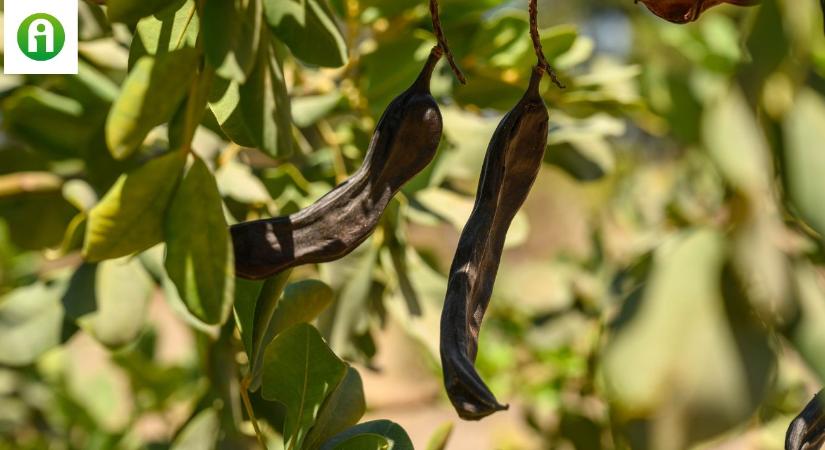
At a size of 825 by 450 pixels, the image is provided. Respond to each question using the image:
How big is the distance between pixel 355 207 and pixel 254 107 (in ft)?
0.25

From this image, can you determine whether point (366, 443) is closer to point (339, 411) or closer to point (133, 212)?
point (339, 411)

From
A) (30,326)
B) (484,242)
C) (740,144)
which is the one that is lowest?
(30,326)

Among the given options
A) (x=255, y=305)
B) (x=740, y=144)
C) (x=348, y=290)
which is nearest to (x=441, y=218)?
(x=348, y=290)

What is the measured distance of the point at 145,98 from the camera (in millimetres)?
511

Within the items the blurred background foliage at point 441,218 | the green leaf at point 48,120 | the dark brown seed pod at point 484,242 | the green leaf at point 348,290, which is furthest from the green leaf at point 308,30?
the green leaf at point 48,120

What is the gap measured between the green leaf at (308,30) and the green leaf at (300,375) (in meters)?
0.15

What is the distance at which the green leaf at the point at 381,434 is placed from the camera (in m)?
0.57

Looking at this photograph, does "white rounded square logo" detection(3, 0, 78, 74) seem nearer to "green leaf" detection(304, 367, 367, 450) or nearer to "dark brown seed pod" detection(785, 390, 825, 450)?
"green leaf" detection(304, 367, 367, 450)

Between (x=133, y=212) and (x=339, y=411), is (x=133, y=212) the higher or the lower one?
the higher one

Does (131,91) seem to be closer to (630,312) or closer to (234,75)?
(234,75)

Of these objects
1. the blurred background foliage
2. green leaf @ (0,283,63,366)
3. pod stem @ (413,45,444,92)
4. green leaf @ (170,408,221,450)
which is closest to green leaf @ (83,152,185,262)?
the blurred background foliage

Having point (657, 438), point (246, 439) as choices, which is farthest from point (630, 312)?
point (246, 439)

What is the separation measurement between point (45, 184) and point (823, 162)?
794 millimetres

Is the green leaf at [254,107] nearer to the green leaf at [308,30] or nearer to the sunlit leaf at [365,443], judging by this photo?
the green leaf at [308,30]
